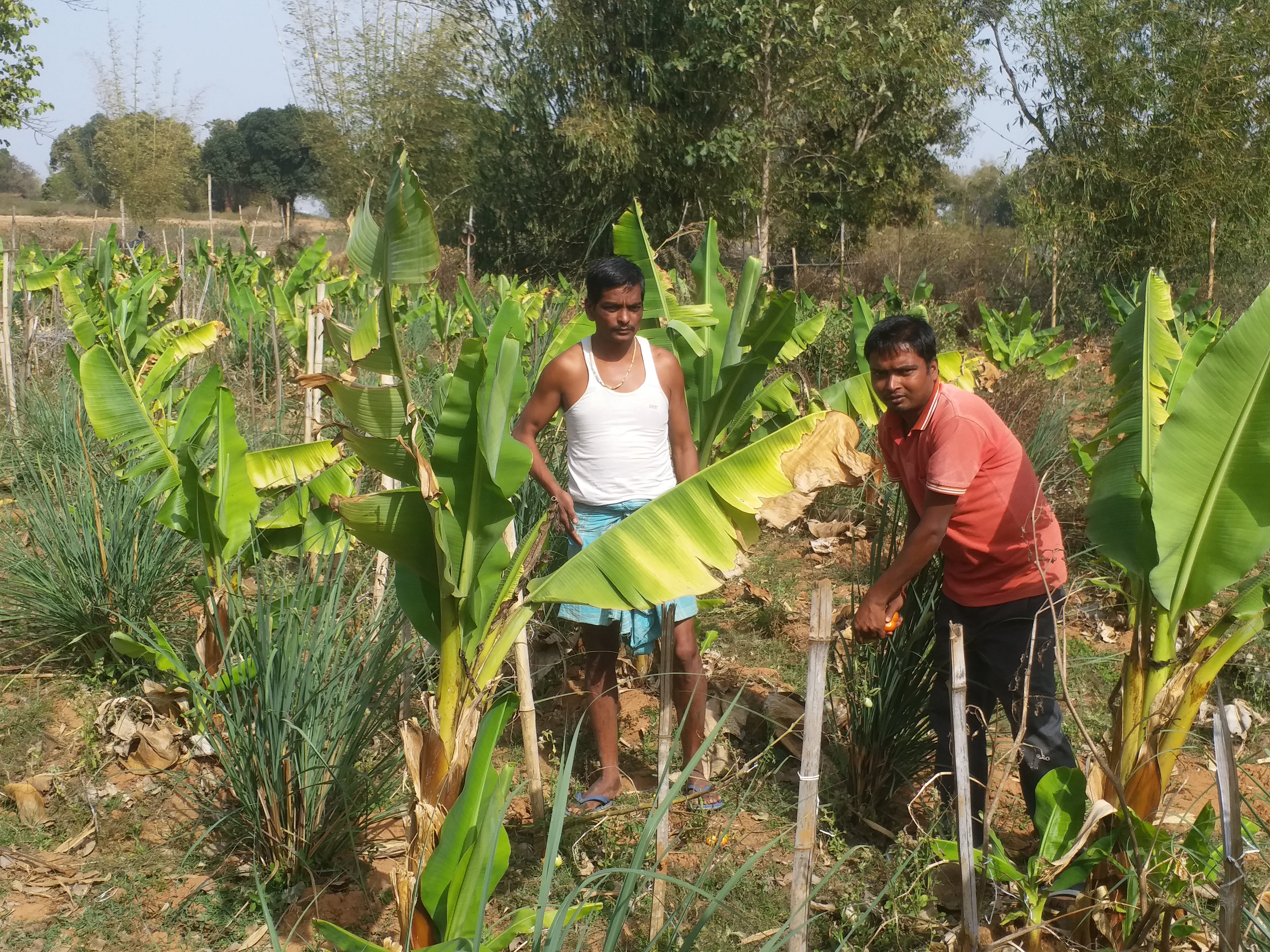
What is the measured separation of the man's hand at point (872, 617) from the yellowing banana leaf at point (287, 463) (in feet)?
6.84

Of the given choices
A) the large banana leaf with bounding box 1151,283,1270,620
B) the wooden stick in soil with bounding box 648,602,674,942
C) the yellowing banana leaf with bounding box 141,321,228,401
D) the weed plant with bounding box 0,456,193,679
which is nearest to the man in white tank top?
the wooden stick in soil with bounding box 648,602,674,942

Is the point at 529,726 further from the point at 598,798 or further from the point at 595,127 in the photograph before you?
the point at 595,127

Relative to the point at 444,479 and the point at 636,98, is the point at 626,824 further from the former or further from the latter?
the point at 636,98

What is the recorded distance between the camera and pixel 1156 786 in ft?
8.63

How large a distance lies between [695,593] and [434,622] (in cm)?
70

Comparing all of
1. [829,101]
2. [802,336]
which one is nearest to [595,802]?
[802,336]

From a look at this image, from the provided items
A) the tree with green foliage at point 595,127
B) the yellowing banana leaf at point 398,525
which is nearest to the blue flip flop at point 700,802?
the yellowing banana leaf at point 398,525

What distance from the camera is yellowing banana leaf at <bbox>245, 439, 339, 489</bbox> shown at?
3.66 m

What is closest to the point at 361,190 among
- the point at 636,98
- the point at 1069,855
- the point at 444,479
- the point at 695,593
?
the point at 444,479

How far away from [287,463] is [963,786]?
264 cm

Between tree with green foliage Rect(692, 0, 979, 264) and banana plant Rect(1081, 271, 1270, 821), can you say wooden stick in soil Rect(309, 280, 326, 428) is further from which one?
tree with green foliage Rect(692, 0, 979, 264)

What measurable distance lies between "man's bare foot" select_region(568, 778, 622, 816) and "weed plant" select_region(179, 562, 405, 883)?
660 mm

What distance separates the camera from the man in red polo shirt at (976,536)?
2836mm

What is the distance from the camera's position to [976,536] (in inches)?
117
